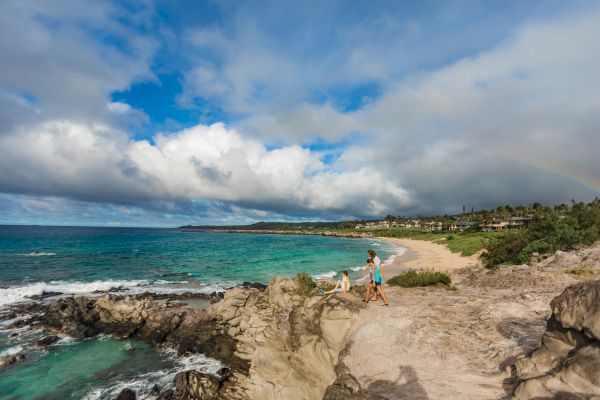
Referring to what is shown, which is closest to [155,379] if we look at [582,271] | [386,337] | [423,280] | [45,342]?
[45,342]

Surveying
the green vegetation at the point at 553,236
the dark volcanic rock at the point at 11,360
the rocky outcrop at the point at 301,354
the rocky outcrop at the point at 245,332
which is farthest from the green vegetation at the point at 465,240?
the dark volcanic rock at the point at 11,360

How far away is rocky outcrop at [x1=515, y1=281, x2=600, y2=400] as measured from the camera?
5.45 meters

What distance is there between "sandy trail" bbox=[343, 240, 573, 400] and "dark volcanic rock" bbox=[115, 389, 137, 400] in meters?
10.1

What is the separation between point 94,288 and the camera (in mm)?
33031

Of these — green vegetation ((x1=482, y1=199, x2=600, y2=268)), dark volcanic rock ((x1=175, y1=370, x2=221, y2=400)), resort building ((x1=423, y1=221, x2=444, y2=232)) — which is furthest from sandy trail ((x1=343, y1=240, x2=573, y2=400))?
resort building ((x1=423, y1=221, x2=444, y2=232))

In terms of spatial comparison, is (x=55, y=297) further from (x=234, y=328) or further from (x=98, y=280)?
(x=234, y=328)

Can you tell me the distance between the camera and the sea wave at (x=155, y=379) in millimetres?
13766

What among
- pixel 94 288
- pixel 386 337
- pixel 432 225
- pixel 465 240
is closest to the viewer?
pixel 386 337

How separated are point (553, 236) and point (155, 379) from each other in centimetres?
3747

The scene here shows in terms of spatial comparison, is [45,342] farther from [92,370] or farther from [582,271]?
[582,271]

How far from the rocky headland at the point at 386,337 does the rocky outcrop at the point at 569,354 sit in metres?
0.02

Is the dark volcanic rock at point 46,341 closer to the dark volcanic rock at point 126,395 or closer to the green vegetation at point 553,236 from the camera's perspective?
the dark volcanic rock at point 126,395

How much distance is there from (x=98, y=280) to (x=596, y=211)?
190 ft

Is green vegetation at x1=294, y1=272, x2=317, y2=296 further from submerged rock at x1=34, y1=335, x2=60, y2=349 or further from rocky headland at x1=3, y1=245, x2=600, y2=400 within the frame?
submerged rock at x1=34, y1=335, x2=60, y2=349
